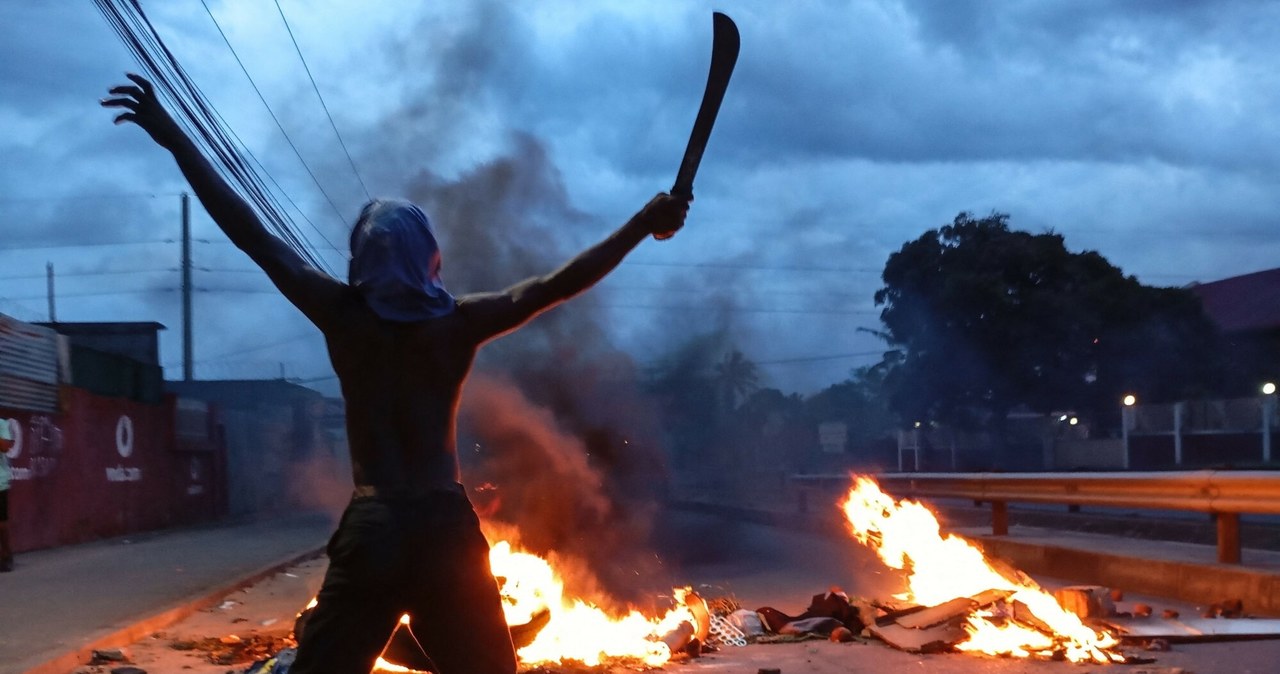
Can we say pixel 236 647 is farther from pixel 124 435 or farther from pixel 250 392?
pixel 250 392

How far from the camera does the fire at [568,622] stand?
7895 millimetres

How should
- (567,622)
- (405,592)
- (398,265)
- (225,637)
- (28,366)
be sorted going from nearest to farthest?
(405,592), (398,265), (567,622), (225,637), (28,366)

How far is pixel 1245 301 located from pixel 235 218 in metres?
48.7

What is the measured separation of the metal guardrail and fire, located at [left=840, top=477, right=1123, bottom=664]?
5.98 ft

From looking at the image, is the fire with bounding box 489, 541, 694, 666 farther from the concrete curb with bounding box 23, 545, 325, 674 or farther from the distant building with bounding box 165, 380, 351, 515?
the distant building with bounding box 165, 380, 351, 515

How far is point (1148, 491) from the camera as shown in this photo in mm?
11125

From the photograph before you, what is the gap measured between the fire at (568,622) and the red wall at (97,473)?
1170 centimetres

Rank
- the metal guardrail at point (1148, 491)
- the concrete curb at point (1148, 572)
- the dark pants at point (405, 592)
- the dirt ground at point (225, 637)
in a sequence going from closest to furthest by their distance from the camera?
1. the dark pants at point (405, 592)
2. the dirt ground at point (225, 637)
3. the concrete curb at point (1148, 572)
4. the metal guardrail at point (1148, 491)

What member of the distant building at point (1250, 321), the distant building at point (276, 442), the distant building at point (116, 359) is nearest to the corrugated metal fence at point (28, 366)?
the distant building at point (116, 359)

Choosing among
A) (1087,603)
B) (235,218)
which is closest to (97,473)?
(1087,603)

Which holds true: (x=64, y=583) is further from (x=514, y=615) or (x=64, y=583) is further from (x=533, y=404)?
(x=514, y=615)

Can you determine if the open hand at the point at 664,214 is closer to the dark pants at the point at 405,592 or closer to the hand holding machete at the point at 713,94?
the hand holding machete at the point at 713,94

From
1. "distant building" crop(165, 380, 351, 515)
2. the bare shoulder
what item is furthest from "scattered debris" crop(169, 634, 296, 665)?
"distant building" crop(165, 380, 351, 515)

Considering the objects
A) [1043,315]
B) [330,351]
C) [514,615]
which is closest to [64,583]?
[514,615]
